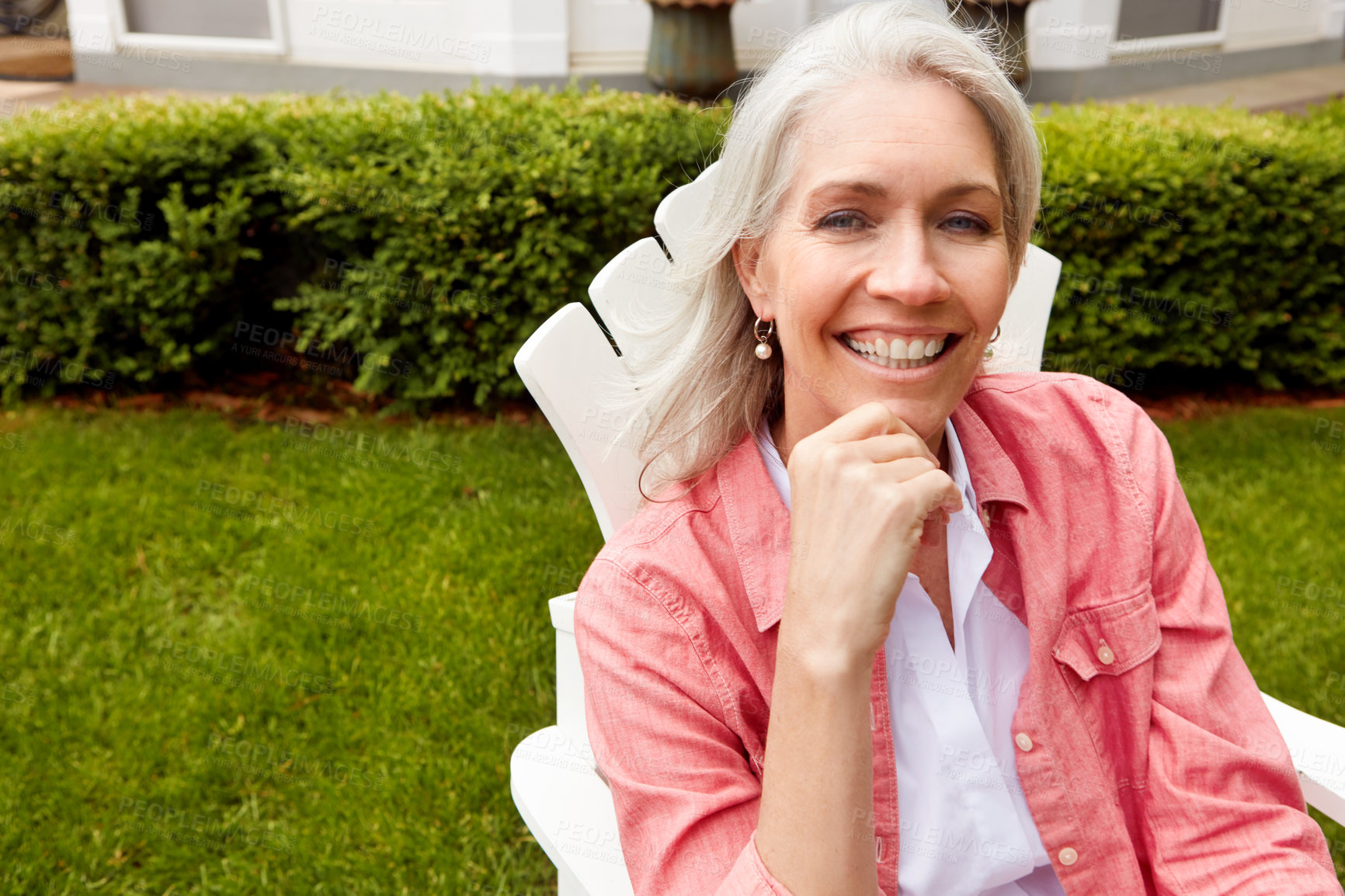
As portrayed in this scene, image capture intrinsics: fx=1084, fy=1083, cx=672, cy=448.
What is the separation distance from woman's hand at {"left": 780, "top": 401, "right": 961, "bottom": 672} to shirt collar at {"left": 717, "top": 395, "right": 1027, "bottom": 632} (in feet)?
0.15

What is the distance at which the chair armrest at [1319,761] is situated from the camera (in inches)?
66.5

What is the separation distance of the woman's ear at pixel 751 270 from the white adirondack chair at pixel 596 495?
108 mm

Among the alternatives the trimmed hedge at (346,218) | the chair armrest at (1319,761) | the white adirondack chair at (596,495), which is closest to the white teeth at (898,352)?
the white adirondack chair at (596,495)

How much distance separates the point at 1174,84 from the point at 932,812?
10418mm

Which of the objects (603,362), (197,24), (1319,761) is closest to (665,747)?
(603,362)

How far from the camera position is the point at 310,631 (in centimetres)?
337

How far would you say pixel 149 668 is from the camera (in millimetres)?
3252

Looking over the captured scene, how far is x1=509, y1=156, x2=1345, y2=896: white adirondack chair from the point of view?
1676 millimetres

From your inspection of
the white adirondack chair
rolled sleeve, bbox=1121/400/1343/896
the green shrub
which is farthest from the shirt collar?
the green shrub

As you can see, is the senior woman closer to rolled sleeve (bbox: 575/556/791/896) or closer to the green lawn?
rolled sleeve (bbox: 575/556/791/896)

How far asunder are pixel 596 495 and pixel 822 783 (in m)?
0.92

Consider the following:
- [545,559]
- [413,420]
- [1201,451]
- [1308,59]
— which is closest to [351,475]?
[413,420]

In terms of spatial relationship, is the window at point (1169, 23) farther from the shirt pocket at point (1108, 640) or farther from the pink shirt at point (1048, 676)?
the shirt pocket at point (1108, 640)

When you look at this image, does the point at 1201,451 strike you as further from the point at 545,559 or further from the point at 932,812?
the point at 932,812
